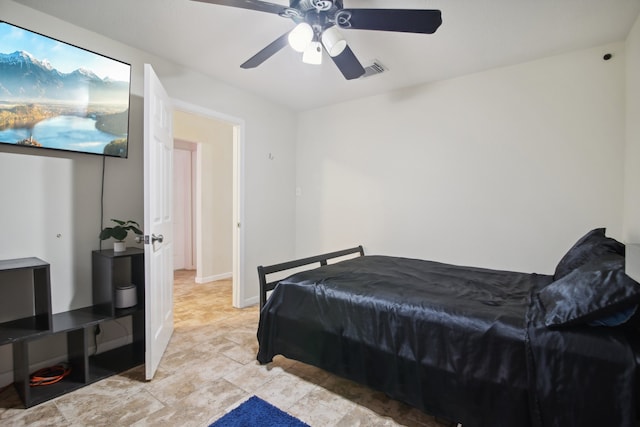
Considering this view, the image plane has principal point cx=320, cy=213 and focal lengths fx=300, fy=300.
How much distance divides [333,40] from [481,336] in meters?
1.81

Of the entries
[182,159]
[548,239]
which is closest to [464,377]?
[548,239]

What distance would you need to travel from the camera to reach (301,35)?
1.72 meters

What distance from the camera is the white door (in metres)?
2.01

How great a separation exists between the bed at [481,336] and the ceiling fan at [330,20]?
4.89ft

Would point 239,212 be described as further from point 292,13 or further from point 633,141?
point 633,141

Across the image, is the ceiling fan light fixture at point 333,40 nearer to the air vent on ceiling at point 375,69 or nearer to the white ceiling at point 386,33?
the white ceiling at point 386,33

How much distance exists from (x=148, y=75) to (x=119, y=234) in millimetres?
1129

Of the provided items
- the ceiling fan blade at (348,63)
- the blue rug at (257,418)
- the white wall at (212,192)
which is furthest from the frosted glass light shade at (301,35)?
the white wall at (212,192)

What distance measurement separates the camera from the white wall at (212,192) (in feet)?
15.1

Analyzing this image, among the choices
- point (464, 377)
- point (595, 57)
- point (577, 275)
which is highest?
point (595, 57)

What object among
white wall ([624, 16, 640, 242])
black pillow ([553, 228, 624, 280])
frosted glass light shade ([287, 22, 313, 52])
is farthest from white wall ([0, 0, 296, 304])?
white wall ([624, 16, 640, 242])

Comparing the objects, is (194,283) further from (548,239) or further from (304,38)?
(548,239)

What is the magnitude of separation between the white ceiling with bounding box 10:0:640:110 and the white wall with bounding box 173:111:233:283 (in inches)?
67.9

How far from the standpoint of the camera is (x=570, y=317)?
49.5 inches
